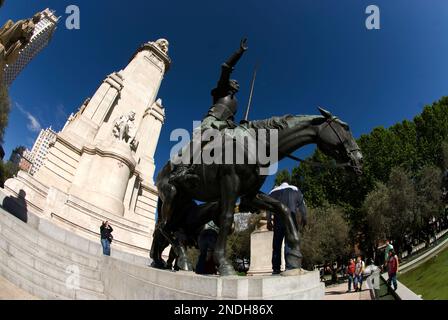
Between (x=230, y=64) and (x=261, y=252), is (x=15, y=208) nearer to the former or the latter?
(x=230, y=64)

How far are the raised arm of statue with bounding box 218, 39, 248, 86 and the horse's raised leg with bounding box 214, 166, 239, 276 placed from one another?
7.01 ft

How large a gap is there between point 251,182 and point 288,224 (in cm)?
96

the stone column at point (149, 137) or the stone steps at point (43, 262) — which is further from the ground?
the stone column at point (149, 137)

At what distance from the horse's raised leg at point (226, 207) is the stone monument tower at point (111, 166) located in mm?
13432

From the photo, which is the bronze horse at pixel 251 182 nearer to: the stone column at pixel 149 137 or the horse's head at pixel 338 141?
the horse's head at pixel 338 141

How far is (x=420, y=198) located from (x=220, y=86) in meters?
30.4

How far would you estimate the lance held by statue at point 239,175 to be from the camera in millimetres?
5066

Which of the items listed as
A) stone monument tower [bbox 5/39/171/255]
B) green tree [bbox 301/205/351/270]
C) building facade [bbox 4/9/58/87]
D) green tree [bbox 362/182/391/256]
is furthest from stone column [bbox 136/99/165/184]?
building facade [bbox 4/9/58/87]

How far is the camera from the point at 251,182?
5.31 metres

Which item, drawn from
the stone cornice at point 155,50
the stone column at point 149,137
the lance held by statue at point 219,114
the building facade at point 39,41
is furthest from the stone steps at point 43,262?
the building facade at point 39,41

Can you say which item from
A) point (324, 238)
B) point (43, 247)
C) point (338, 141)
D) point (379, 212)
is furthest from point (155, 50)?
point (338, 141)

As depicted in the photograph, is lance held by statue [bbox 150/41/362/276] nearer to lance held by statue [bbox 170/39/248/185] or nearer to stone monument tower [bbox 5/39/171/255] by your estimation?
lance held by statue [bbox 170/39/248/185]

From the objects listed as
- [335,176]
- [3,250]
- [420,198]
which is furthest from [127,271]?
[335,176]

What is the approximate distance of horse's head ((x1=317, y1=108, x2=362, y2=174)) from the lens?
517cm
